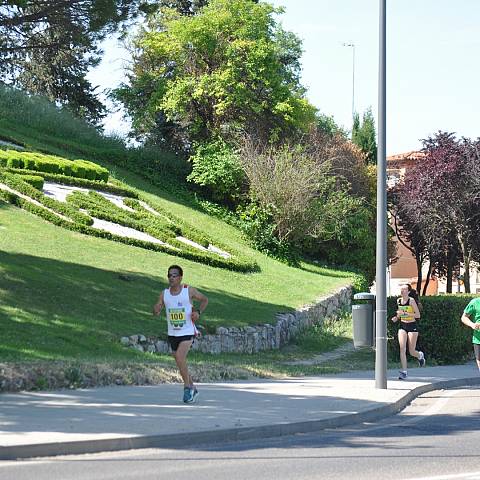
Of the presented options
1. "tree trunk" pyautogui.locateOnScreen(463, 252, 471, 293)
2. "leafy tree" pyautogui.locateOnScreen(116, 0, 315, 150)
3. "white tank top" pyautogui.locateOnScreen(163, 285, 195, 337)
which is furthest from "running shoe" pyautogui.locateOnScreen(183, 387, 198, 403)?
"leafy tree" pyautogui.locateOnScreen(116, 0, 315, 150)

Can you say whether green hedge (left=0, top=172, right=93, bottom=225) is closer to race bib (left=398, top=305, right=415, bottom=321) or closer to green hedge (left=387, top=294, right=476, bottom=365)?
green hedge (left=387, top=294, right=476, bottom=365)

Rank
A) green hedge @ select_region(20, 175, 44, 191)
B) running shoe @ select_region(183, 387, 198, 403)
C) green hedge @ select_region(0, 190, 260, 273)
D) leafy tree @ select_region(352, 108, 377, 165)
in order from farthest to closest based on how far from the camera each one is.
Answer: leafy tree @ select_region(352, 108, 377, 165), green hedge @ select_region(20, 175, 44, 191), green hedge @ select_region(0, 190, 260, 273), running shoe @ select_region(183, 387, 198, 403)

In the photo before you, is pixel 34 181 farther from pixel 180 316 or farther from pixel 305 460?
pixel 305 460

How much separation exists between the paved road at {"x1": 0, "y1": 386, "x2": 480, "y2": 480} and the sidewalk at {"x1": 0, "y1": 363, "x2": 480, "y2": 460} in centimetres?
20

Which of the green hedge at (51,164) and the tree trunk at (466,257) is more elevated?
the green hedge at (51,164)

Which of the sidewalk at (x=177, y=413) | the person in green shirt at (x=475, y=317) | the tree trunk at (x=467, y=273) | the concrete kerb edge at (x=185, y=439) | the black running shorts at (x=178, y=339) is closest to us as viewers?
the concrete kerb edge at (x=185, y=439)

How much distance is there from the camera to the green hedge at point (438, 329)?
25.4 m

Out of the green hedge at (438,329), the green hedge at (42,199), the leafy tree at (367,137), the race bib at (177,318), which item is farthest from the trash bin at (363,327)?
the leafy tree at (367,137)

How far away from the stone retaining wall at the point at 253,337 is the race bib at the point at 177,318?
7106mm

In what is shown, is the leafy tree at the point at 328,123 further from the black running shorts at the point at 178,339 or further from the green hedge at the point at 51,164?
the black running shorts at the point at 178,339

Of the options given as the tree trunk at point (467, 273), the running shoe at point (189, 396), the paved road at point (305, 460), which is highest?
the tree trunk at point (467, 273)

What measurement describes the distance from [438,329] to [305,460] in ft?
52.3

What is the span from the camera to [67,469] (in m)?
9.36

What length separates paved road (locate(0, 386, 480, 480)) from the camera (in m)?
9.15
